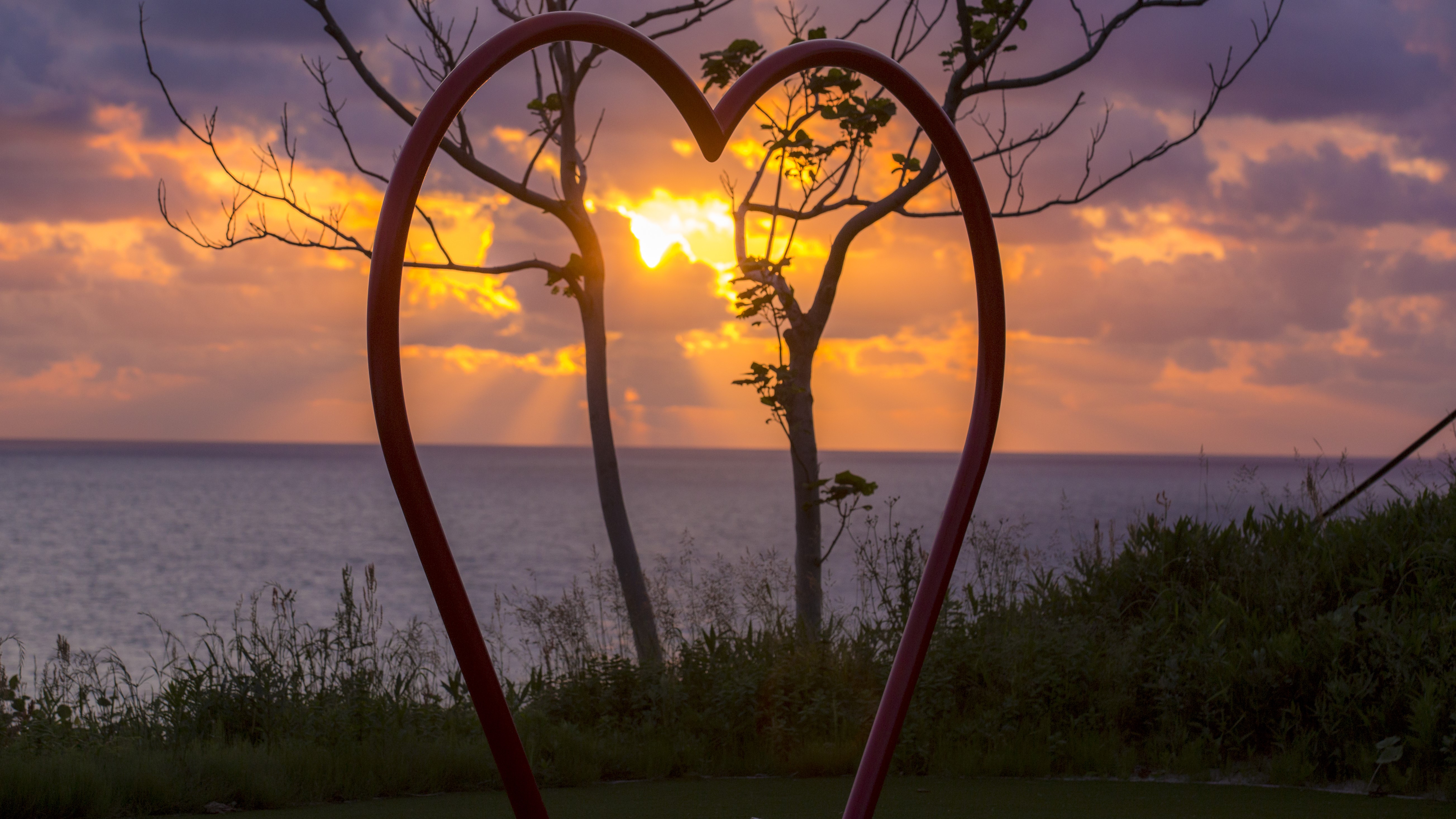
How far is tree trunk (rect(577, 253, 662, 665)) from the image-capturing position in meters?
7.26

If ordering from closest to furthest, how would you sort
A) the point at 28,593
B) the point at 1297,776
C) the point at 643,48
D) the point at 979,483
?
the point at 643,48 < the point at 979,483 < the point at 1297,776 < the point at 28,593

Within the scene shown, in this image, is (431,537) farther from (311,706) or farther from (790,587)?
(790,587)

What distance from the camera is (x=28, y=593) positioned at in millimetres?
29000

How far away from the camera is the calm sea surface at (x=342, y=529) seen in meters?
Result: 24.7

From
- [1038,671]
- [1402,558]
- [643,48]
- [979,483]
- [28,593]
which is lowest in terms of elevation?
[28,593]

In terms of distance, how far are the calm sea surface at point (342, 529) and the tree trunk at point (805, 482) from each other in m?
1.66

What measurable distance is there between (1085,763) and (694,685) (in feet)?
7.54

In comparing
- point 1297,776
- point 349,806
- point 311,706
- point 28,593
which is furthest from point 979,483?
point 28,593

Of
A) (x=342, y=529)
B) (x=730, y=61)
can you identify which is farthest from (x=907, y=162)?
(x=342, y=529)

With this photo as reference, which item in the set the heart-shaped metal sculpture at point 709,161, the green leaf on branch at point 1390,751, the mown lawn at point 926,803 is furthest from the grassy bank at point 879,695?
the heart-shaped metal sculpture at point 709,161

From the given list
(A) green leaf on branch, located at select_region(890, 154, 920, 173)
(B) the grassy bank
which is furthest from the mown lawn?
(A) green leaf on branch, located at select_region(890, 154, 920, 173)

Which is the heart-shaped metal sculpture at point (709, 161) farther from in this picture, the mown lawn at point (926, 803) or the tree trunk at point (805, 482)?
the tree trunk at point (805, 482)

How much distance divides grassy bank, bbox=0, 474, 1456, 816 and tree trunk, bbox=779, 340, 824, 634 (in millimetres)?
289

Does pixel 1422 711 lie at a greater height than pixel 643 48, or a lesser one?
lesser
